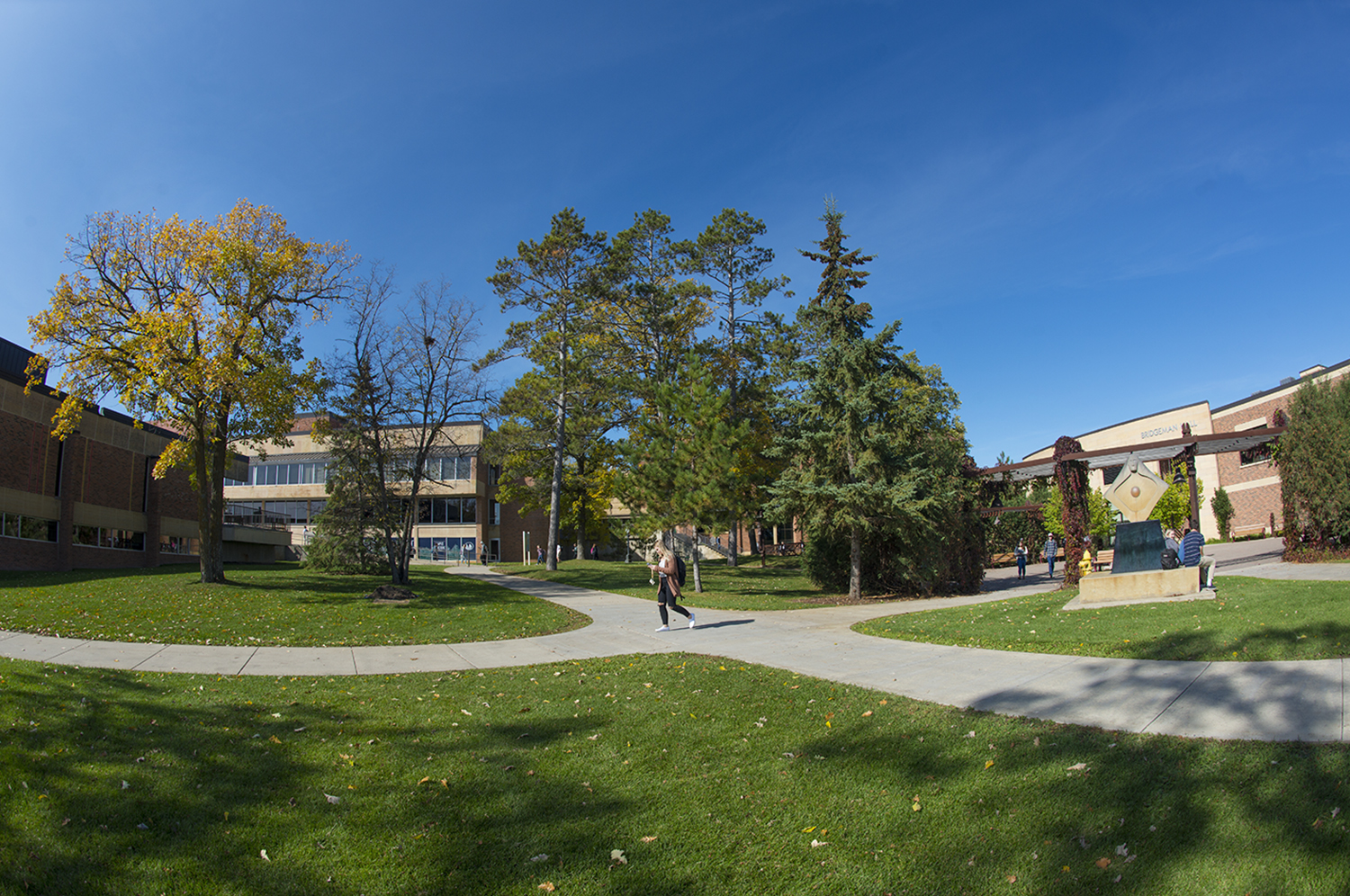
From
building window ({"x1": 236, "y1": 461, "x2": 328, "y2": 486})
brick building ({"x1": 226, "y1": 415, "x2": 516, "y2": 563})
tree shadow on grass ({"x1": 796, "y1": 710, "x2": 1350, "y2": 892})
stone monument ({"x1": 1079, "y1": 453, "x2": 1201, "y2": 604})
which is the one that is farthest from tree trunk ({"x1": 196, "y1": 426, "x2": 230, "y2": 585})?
building window ({"x1": 236, "y1": 461, "x2": 328, "y2": 486})

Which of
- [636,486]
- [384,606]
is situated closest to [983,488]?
[636,486]

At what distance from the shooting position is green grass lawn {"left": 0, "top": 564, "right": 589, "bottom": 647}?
12.1 metres

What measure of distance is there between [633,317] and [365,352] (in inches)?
531

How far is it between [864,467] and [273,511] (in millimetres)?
53071

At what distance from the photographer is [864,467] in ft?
62.8

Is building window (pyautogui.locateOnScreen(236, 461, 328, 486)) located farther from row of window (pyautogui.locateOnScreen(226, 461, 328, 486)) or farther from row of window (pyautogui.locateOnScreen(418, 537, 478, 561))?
row of window (pyautogui.locateOnScreen(418, 537, 478, 561))

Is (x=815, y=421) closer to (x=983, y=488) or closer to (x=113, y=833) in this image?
(x=983, y=488)

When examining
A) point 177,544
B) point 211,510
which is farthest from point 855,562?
point 177,544

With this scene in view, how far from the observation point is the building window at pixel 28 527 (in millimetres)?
24359

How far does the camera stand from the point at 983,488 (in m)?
24.7

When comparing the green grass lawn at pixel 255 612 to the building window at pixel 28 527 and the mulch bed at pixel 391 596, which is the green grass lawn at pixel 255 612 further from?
the building window at pixel 28 527

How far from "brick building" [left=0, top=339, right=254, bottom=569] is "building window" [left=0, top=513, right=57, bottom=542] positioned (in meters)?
0.03

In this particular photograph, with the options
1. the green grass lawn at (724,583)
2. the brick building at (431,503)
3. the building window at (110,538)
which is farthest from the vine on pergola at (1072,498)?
the brick building at (431,503)

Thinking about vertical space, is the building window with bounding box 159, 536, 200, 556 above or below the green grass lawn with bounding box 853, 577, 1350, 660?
above
